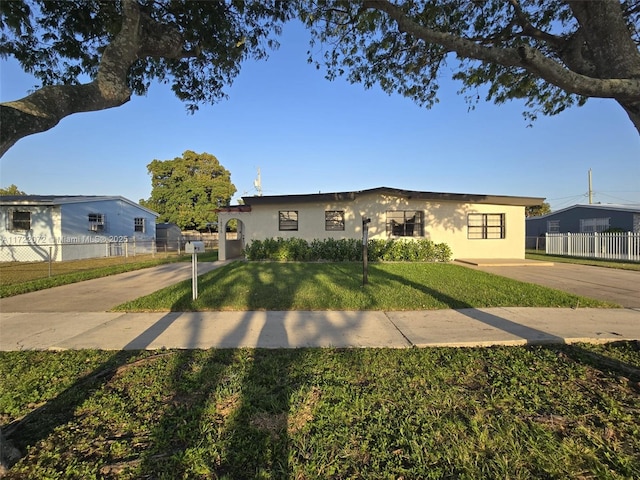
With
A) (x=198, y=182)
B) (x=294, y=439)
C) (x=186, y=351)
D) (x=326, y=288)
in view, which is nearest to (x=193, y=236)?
(x=198, y=182)

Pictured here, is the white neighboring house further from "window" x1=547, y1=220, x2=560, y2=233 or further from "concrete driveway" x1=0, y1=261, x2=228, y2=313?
"window" x1=547, y1=220, x2=560, y2=233

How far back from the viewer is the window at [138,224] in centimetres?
2552

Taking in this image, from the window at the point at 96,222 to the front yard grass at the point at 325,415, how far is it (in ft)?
70.7

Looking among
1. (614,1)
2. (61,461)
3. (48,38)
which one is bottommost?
(61,461)

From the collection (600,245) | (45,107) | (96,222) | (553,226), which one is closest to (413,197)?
(600,245)

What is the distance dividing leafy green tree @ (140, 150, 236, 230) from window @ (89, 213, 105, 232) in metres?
12.2

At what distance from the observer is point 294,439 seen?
91.4 inches

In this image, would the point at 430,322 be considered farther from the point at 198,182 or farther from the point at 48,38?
the point at 198,182

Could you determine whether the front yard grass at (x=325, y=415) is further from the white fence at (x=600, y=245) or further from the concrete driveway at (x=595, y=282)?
the white fence at (x=600, y=245)

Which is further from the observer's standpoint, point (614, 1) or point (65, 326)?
point (65, 326)

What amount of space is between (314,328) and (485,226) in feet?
46.5

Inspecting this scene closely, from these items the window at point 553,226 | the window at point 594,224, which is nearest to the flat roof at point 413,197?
the window at point 594,224

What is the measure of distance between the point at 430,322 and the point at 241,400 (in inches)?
141

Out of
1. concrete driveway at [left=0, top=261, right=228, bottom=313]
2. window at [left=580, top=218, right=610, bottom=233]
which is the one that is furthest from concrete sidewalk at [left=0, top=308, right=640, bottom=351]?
window at [left=580, top=218, right=610, bottom=233]
